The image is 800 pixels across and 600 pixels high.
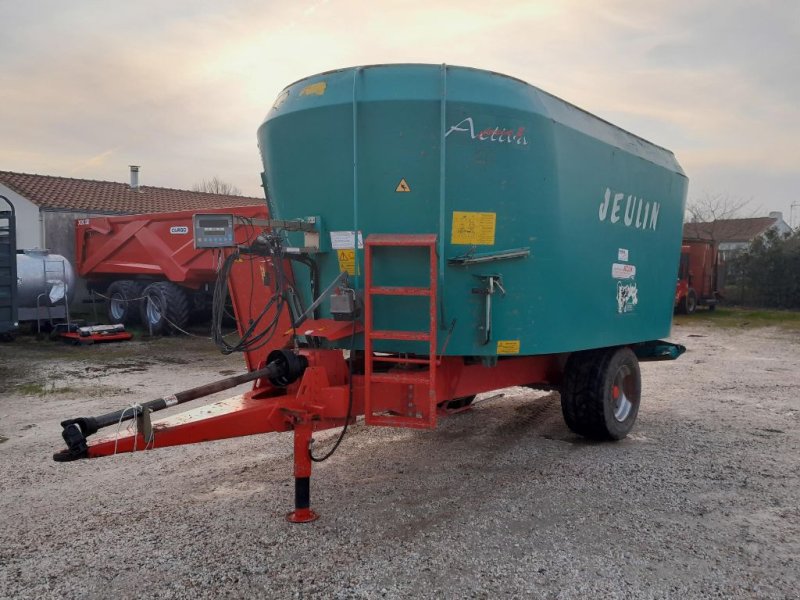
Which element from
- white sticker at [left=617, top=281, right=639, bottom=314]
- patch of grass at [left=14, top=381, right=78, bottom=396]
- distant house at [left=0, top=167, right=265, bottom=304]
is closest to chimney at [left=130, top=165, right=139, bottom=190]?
distant house at [left=0, top=167, right=265, bottom=304]

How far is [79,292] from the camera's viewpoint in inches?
661

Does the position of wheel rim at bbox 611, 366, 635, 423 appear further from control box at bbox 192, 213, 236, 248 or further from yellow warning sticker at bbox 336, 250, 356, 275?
control box at bbox 192, 213, 236, 248

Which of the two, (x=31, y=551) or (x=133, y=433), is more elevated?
(x=133, y=433)

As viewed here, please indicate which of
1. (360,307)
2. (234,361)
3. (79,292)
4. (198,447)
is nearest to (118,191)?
(79,292)

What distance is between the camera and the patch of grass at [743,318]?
18.0 m

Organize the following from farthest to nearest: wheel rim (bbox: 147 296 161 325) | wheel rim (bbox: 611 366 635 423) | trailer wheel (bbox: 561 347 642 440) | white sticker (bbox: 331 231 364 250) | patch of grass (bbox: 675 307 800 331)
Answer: patch of grass (bbox: 675 307 800 331) → wheel rim (bbox: 147 296 161 325) → wheel rim (bbox: 611 366 635 423) → trailer wheel (bbox: 561 347 642 440) → white sticker (bbox: 331 231 364 250)

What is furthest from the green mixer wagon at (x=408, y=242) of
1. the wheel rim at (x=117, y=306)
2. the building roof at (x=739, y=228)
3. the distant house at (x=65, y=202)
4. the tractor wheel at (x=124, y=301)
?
the building roof at (x=739, y=228)

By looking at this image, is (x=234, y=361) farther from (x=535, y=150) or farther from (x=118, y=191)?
(x=118, y=191)

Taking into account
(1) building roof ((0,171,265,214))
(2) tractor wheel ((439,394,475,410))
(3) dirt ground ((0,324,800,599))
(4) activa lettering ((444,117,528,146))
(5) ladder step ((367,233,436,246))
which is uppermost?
(1) building roof ((0,171,265,214))

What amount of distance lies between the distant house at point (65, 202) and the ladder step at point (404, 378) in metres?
15.0

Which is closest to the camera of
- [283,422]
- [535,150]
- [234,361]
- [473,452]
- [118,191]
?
[283,422]

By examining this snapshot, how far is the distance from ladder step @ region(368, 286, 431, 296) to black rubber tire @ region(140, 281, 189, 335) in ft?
34.0

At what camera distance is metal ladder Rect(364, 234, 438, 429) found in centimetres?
397

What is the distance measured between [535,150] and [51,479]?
4.24m
